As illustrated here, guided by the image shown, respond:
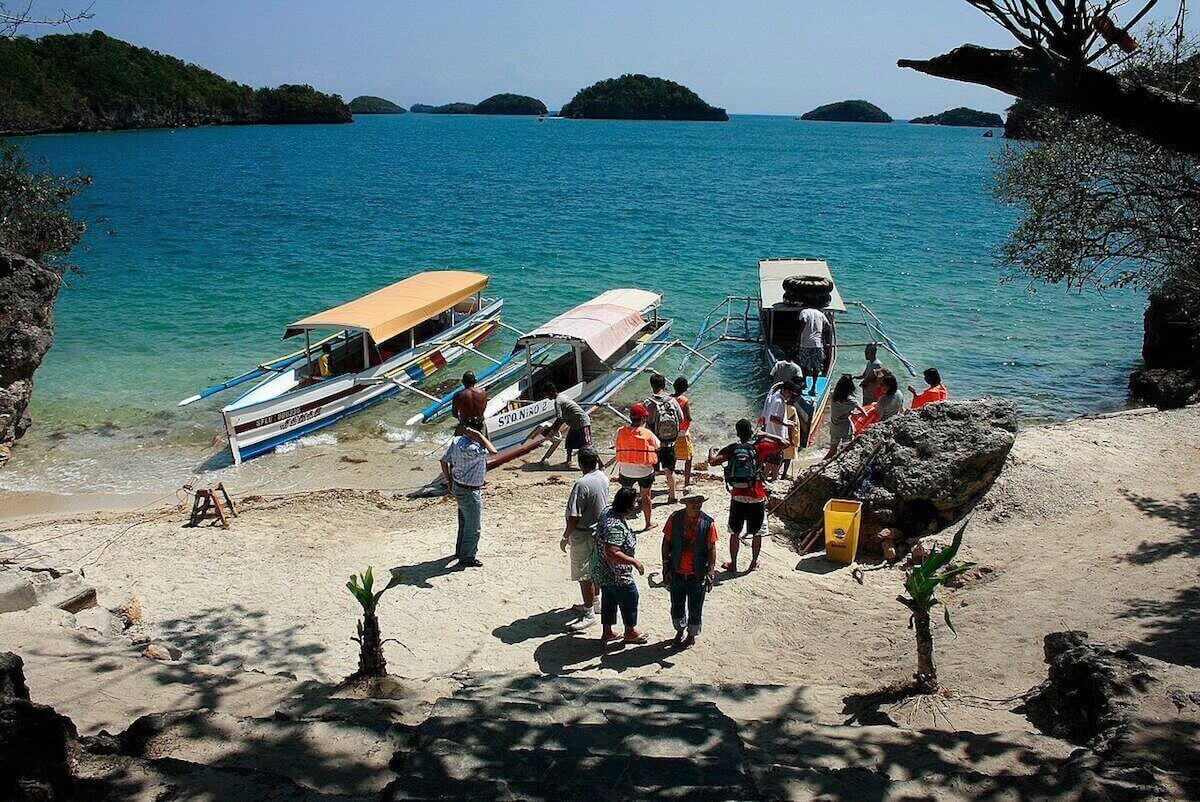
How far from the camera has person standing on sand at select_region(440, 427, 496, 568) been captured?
29.6ft

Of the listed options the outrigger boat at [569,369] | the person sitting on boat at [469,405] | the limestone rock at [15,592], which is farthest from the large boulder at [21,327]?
the person sitting on boat at [469,405]

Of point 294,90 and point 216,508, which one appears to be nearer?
point 216,508

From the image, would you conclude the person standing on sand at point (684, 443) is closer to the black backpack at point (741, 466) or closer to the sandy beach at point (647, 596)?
the sandy beach at point (647, 596)

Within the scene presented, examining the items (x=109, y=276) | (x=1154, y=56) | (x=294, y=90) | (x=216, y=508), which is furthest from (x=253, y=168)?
(x=294, y=90)

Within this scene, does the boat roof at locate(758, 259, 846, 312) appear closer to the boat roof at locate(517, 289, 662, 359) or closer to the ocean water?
the ocean water

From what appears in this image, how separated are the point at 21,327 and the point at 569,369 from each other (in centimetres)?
1093

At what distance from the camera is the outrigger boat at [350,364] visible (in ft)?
50.9

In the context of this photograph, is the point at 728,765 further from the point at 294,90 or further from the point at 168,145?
the point at 294,90

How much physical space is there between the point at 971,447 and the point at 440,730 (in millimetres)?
7579

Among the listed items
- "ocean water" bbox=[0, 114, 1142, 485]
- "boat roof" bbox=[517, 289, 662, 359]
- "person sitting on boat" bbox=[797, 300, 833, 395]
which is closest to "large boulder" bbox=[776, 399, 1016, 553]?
"boat roof" bbox=[517, 289, 662, 359]

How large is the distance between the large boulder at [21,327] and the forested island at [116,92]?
73.5 m

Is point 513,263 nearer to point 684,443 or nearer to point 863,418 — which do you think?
point 684,443

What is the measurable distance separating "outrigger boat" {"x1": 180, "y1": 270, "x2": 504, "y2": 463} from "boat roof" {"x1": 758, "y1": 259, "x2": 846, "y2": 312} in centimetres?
720

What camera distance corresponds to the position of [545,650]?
24.9 ft
